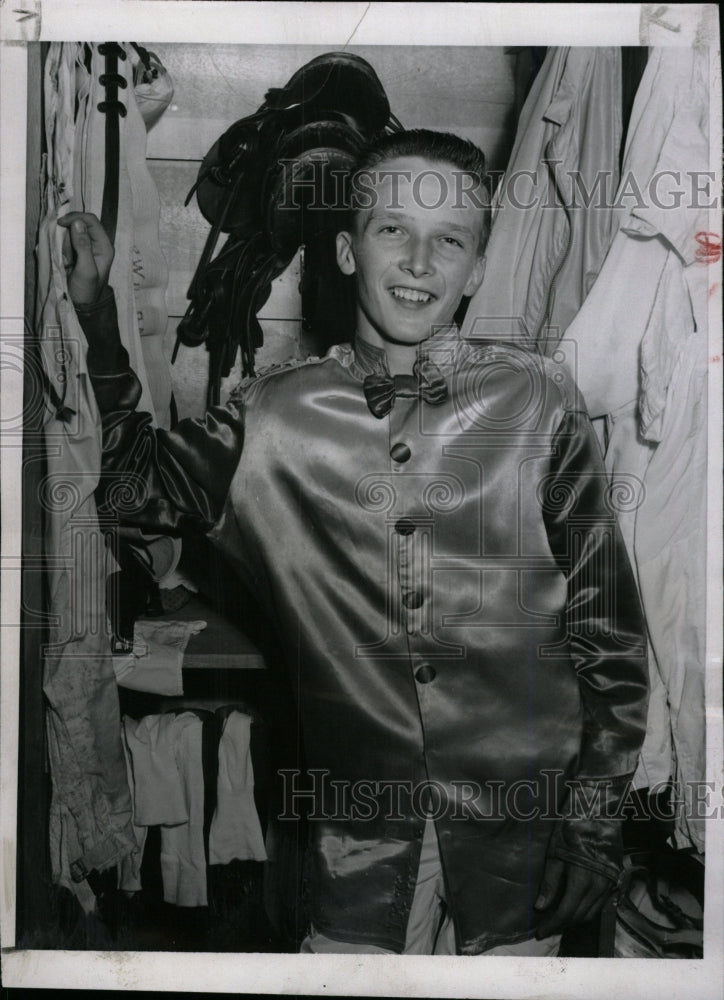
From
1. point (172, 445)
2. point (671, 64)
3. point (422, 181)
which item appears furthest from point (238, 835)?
point (671, 64)

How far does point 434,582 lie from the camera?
256cm

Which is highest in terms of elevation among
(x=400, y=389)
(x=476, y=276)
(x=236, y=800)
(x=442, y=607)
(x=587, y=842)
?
(x=476, y=276)

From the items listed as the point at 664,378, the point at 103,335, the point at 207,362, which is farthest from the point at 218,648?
the point at 664,378

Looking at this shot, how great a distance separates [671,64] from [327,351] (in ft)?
4.04

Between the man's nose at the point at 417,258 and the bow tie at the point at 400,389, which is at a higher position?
the man's nose at the point at 417,258

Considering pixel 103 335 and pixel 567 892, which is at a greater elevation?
pixel 103 335

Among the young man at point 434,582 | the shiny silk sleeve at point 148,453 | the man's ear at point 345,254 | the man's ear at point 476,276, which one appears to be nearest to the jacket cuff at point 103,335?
the shiny silk sleeve at point 148,453

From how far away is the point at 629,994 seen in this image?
8.52 feet

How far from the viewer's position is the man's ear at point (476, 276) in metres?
2.57

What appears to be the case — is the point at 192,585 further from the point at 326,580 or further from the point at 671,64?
the point at 671,64

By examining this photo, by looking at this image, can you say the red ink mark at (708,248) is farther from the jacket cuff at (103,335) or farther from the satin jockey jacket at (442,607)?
the jacket cuff at (103,335)

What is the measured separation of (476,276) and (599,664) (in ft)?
3.62

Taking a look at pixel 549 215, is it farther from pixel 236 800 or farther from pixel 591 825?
pixel 236 800

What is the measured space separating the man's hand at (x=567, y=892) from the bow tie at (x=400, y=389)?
4.25ft
